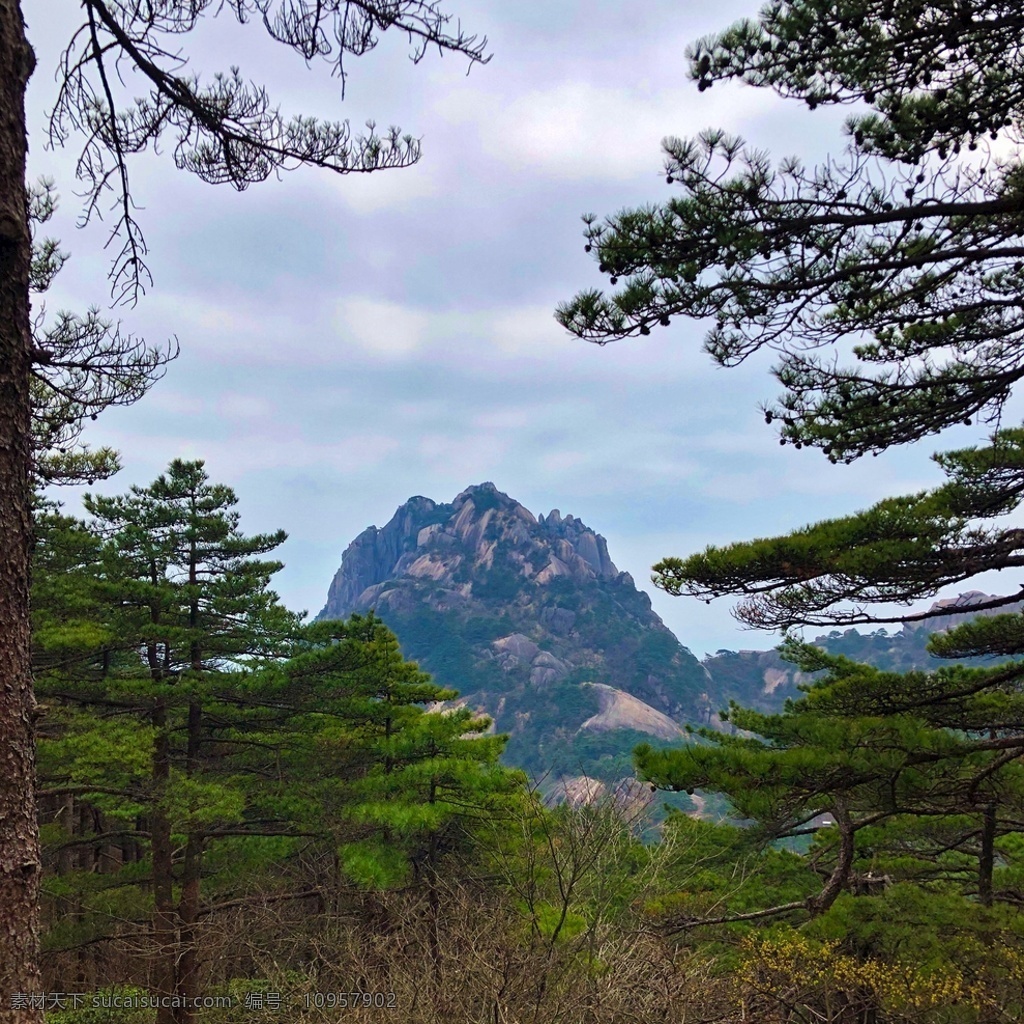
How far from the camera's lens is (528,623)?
355ft

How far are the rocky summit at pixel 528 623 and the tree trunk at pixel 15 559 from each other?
245 ft

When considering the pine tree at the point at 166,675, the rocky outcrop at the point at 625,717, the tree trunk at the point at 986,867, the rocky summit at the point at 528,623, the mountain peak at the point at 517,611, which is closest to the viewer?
the tree trunk at the point at 986,867

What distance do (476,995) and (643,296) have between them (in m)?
5.72

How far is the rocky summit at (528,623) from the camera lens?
8694cm

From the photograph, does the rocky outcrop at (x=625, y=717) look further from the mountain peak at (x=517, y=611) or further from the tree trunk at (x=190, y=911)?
the tree trunk at (x=190, y=911)

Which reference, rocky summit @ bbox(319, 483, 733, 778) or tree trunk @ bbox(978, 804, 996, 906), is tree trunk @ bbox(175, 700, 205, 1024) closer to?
tree trunk @ bbox(978, 804, 996, 906)

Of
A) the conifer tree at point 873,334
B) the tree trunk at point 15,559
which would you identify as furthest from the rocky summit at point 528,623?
the tree trunk at point 15,559

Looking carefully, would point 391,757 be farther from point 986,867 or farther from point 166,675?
point 986,867

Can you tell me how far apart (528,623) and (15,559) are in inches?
4223

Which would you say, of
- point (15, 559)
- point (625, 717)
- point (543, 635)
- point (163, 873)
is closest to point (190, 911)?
point (163, 873)

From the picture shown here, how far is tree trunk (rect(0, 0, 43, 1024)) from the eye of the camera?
224 cm

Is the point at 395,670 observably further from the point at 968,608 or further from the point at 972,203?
the point at 972,203

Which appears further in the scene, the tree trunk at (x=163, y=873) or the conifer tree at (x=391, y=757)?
the tree trunk at (x=163, y=873)

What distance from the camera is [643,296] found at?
325 centimetres
